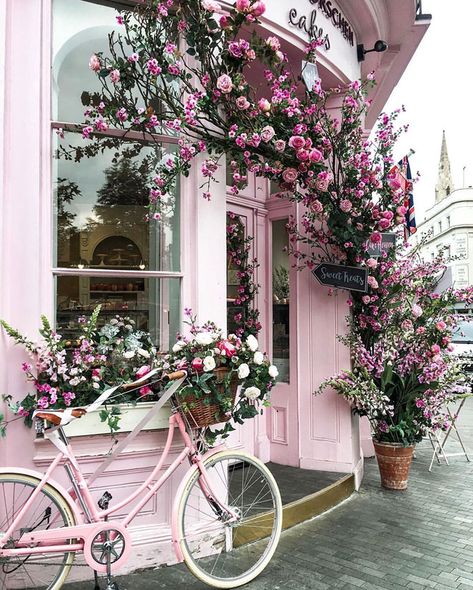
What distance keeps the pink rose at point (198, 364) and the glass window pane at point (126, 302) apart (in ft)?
2.04

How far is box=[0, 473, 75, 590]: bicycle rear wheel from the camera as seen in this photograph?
2547 mm

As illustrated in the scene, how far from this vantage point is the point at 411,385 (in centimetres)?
471

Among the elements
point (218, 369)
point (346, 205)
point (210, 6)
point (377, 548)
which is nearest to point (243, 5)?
point (210, 6)

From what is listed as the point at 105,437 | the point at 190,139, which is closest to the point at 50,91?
the point at 190,139

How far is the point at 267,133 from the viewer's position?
3383 millimetres

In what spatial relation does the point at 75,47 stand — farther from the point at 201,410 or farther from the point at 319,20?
the point at 201,410

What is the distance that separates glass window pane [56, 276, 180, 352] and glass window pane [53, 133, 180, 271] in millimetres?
109

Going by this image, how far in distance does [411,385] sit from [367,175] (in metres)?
2.01

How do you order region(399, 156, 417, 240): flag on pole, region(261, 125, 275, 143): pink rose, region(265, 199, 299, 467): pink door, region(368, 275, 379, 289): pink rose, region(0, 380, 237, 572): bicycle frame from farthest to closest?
region(399, 156, 417, 240): flag on pole → region(265, 199, 299, 467): pink door → region(368, 275, 379, 289): pink rose → region(261, 125, 275, 143): pink rose → region(0, 380, 237, 572): bicycle frame

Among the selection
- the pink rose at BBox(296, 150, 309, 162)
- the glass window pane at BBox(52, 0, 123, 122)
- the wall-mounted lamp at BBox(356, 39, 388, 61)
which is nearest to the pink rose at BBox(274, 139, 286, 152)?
the pink rose at BBox(296, 150, 309, 162)

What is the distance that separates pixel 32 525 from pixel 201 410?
1126mm

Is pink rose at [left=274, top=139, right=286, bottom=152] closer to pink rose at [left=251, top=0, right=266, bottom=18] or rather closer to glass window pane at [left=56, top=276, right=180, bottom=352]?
pink rose at [left=251, top=0, right=266, bottom=18]

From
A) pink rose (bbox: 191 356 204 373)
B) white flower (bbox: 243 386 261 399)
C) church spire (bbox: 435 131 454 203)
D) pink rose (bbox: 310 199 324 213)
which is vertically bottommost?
white flower (bbox: 243 386 261 399)

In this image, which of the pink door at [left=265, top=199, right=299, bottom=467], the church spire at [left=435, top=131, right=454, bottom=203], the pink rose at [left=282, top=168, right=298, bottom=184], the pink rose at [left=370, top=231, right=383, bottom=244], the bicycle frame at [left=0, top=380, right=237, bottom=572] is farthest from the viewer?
the church spire at [left=435, top=131, right=454, bottom=203]
